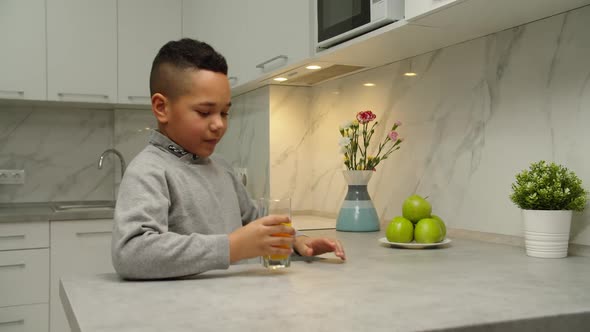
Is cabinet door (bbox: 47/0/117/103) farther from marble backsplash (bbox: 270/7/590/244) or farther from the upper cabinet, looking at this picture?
marble backsplash (bbox: 270/7/590/244)

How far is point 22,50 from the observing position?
275cm

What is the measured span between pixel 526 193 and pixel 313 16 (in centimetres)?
86

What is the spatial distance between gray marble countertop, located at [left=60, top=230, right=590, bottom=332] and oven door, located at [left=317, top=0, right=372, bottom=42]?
26.3 inches

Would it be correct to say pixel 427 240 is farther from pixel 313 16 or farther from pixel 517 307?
pixel 313 16

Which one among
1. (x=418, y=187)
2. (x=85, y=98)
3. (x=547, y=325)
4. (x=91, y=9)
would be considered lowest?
(x=547, y=325)

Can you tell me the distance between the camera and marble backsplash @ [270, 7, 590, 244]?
135 cm

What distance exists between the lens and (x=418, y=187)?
1.84m

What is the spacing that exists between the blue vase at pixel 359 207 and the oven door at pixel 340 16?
454mm

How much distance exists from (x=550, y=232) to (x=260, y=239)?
67 centimetres

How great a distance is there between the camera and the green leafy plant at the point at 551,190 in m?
1.25

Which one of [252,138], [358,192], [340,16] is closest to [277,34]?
[340,16]

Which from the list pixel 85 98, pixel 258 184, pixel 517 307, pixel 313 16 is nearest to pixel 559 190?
pixel 517 307

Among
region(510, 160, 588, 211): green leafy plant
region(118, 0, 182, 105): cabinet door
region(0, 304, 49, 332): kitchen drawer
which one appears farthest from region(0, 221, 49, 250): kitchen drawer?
region(510, 160, 588, 211): green leafy plant

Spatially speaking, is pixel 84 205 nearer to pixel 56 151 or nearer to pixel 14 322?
pixel 56 151
